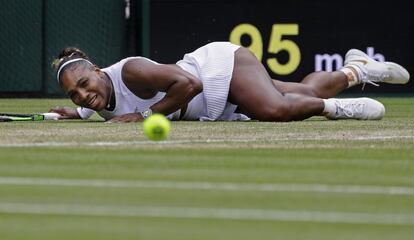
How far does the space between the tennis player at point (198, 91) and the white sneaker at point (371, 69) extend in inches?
29.5

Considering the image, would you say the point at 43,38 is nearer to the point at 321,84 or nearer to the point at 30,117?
the point at 30,117

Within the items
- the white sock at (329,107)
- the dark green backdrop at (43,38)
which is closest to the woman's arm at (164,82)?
the white sock at (329,107)

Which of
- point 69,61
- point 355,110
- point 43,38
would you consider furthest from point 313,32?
point 69,61

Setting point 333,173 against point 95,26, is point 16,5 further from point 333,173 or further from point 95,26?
point 333,173

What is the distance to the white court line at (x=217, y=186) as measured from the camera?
A: 6.68 m

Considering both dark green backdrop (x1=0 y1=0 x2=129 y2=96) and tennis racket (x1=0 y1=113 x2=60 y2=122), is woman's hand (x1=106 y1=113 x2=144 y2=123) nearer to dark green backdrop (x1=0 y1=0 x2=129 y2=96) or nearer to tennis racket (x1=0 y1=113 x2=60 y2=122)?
tennis racket (x1=0 y1=113 x2=60 y2=122)

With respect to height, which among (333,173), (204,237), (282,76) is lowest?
(282,76)

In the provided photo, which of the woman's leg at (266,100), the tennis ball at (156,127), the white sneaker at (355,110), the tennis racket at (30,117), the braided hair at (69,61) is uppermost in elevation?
the tennis ball at (156,127)

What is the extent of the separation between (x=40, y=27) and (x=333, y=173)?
14634 millimetres

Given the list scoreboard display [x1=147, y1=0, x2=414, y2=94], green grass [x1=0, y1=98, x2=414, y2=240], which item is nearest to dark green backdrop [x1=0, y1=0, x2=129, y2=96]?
scoreboard display [x1=147, y1=0, x2=414, y2=94]

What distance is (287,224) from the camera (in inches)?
216

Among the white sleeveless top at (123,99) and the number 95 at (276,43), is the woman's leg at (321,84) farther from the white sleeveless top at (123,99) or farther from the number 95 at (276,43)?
the number 95 at (276,43)

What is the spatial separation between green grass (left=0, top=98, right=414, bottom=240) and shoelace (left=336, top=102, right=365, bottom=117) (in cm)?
144

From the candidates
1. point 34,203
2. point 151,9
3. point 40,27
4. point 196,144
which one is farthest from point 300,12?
point 34,203
